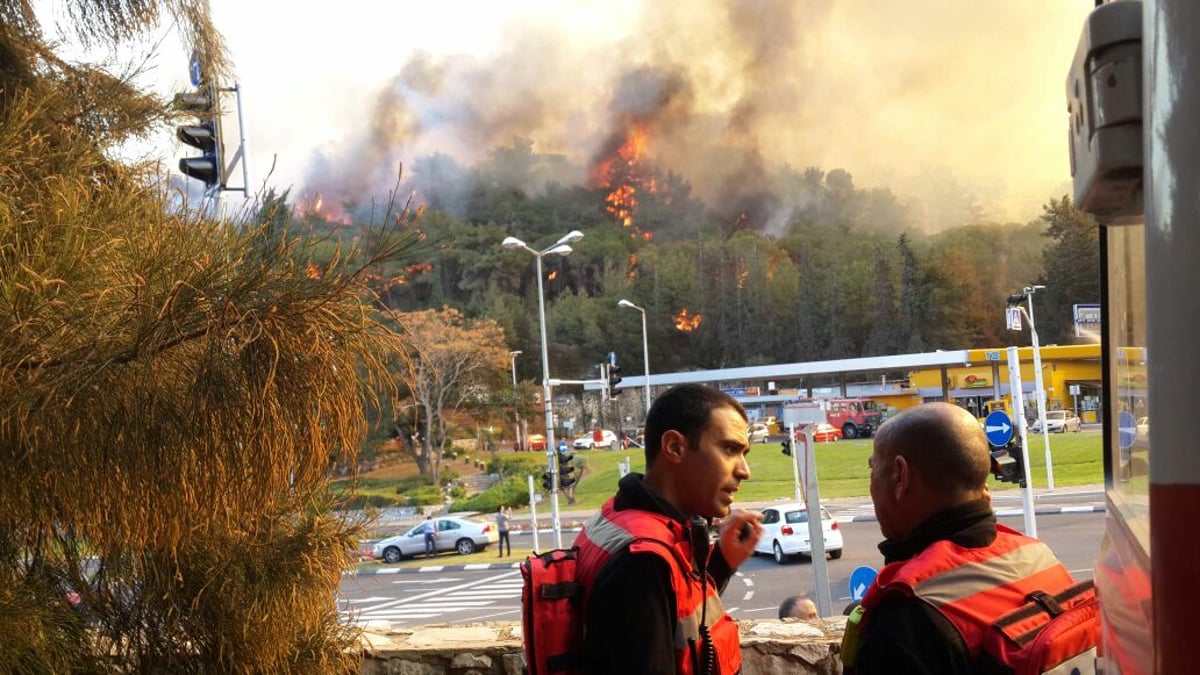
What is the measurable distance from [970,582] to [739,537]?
0.57 metres

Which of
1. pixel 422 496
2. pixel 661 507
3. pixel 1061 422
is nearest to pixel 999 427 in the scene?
pixel 661 507

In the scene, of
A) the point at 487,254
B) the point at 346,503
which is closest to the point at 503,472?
the point at 487,254

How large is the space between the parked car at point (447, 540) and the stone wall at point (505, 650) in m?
25.8

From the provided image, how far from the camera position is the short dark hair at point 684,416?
200 centimetres

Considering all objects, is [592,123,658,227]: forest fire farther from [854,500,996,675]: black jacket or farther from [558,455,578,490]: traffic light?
[854,500,996,675]: black jacket

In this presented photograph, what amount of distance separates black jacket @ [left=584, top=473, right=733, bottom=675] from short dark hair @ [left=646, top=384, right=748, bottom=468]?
322 mm

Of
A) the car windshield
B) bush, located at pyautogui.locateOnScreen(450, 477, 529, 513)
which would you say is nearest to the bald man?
the car windshield

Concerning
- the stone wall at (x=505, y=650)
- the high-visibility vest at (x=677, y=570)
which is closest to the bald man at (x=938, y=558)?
the high-visibility vest at (x=677, y=570)

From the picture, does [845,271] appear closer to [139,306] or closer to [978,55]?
[978,55]

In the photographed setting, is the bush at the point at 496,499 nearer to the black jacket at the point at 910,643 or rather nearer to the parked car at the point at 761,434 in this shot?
the parked car at the point at 761,434

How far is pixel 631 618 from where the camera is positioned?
1661 millimetres

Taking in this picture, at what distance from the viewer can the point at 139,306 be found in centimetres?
252

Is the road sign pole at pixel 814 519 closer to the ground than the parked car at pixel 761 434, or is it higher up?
higher up

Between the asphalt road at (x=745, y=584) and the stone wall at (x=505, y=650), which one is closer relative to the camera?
the stone wall at (x=505, y=650)
